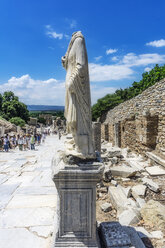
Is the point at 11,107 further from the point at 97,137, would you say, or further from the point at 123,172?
the point at 123,172

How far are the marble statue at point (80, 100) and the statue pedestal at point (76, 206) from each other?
0.27m

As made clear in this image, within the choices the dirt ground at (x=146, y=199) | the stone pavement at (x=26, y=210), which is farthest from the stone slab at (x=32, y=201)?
the dirt ground at (x=146, y=199)

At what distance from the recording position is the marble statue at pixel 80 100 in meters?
2.34

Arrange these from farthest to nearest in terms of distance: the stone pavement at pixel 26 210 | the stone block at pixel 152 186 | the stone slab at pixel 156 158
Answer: the stone slab at pixel 156 158, the stone block at pixel 152 186, the stone pavement at pixel 26 210

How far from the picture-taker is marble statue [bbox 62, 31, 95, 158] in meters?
2.34

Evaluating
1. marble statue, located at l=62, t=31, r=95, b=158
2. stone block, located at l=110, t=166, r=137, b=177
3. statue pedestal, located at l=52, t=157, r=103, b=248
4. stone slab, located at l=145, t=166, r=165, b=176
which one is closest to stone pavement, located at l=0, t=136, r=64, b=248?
statue pedestal, located at l=52, t=157, r=103, b=248

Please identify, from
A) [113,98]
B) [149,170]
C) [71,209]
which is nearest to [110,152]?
[149,170]

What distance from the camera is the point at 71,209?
2.32m

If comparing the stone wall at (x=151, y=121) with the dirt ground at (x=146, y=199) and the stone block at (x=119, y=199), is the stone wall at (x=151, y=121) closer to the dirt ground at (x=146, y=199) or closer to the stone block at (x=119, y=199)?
the dirt ground at (x=146, y=199)

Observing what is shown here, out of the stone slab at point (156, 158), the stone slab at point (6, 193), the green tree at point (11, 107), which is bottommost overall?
the stone slab at point (6, 193)

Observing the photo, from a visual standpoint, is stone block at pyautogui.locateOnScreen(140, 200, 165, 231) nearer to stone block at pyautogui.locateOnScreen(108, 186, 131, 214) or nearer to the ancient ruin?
stone block at pyautogui.locateOnScreen(108, 186, 131, 214)

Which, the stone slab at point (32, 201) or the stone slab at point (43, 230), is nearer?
the stone slab at point (43, 230)

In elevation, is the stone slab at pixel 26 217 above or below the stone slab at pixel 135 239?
below

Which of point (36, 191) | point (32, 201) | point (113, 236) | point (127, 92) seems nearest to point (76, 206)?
point (113, 236)
